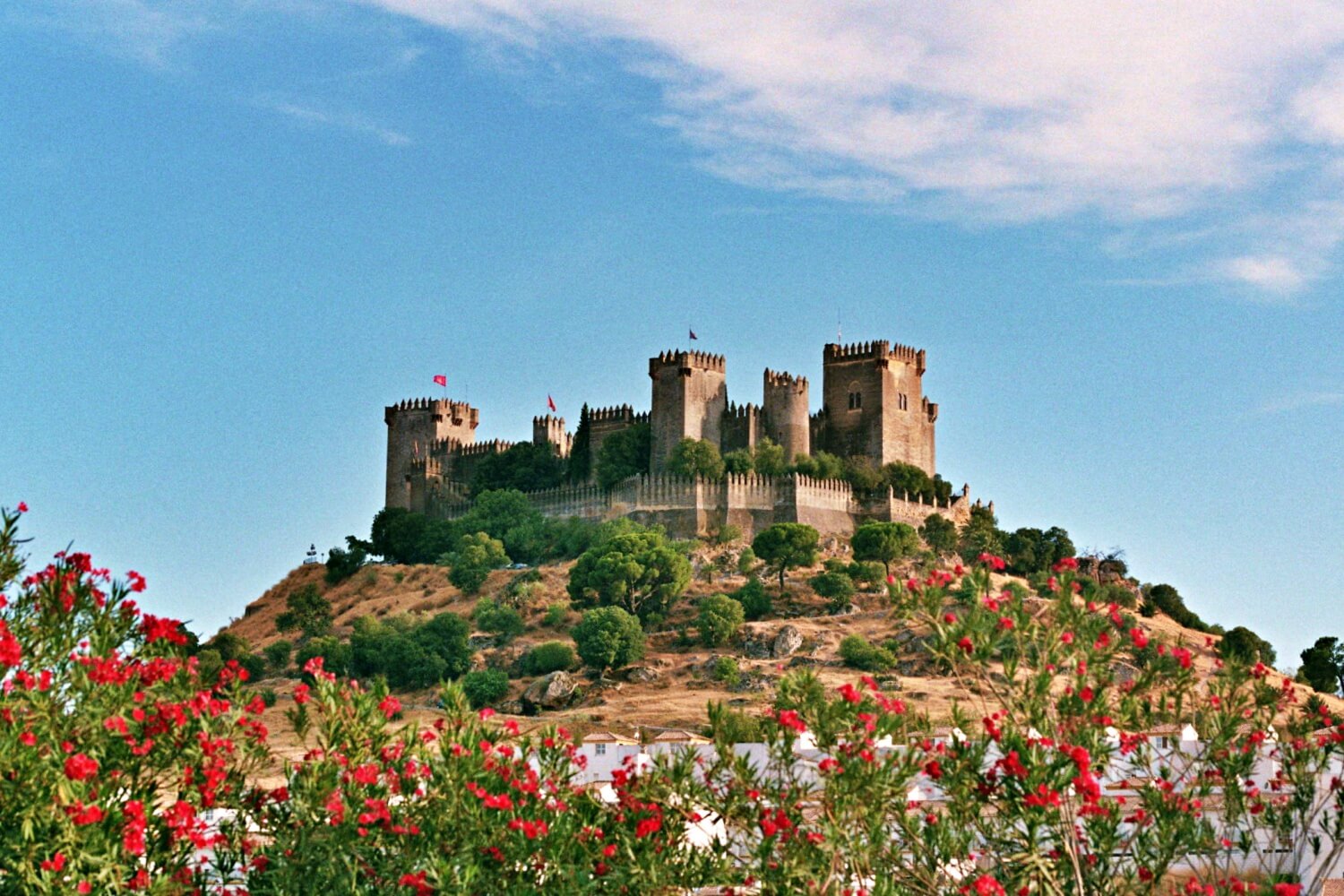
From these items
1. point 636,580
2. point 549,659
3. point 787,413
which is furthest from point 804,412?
point 549,659

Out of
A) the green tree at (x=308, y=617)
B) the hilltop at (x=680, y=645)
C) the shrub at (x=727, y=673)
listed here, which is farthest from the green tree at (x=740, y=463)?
the green tree at (x=308, y=617)

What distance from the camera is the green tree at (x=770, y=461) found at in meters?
74.4

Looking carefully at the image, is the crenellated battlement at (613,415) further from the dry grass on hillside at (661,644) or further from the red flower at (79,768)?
the red flower at (79,768)

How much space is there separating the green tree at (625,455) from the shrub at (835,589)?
11.5 meters

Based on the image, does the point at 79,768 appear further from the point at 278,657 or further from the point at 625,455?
the point at 625,455

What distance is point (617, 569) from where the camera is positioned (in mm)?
67938

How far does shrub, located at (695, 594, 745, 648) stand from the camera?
212 feet

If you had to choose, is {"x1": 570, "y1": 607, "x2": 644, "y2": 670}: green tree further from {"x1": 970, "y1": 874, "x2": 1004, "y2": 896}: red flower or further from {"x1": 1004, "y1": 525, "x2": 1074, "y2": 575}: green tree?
{"x1": 970, "y1": 874, "x2": 1004, "y2": 896}: red flower

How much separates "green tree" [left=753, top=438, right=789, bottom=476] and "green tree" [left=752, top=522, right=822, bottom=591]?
4.00 metres

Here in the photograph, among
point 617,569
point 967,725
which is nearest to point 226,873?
point 967,725

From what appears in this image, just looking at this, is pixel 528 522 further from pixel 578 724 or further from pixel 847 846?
pixel 847 846

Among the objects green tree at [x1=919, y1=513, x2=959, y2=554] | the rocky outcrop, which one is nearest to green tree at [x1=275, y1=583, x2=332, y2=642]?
the rocky outcrop

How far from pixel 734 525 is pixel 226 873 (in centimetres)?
5844

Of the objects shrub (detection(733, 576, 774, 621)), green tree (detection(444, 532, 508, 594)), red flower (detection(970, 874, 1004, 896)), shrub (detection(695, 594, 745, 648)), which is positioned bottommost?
red flower (detection(970, 874, 1004, 896))
